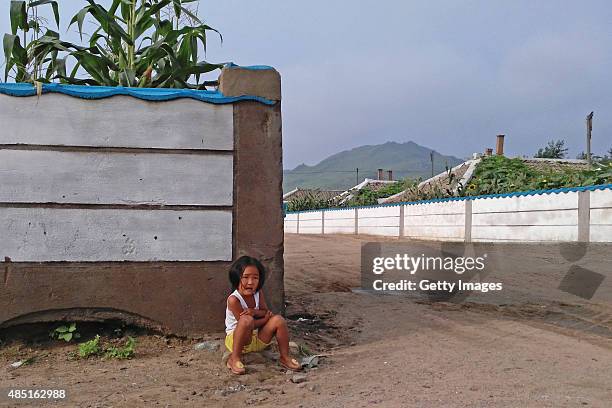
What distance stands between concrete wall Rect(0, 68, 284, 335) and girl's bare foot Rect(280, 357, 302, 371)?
0.79 meters

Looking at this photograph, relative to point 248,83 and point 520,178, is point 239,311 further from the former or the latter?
point 520,178

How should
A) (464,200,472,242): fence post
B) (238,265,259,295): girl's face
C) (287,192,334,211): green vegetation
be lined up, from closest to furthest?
(238,265,259,295): girl's face, (464,200,472,242): fence post, (287,192,334,211): green vegetation

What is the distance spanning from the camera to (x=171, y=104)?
4582 mm

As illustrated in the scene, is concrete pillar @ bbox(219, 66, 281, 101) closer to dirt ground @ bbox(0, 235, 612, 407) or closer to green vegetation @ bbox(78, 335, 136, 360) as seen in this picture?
dirt ground @ bbox(0, 235, 612, 407)

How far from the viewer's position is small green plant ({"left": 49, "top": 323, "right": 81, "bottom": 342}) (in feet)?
14.3

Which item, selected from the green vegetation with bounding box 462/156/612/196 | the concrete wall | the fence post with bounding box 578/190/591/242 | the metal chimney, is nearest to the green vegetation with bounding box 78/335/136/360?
the concrete wall

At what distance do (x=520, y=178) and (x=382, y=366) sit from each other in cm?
1440

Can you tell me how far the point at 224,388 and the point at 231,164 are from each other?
1903mm

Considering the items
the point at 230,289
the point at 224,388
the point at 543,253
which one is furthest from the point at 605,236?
the point at 224,388

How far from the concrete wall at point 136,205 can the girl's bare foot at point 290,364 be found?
2.60ft

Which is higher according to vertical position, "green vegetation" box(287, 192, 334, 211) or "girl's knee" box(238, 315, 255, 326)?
"green vegetation" box(287, 192, 334, 211)

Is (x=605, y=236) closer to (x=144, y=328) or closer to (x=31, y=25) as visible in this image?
(x=144, y=328)

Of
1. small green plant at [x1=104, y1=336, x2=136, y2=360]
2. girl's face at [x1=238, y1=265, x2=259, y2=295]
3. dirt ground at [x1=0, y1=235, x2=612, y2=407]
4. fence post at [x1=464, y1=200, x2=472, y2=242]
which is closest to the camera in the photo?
dirt ground at [x1=0, y1=235, x2=612, y2=407]

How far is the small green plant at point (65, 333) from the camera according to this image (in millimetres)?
4344
